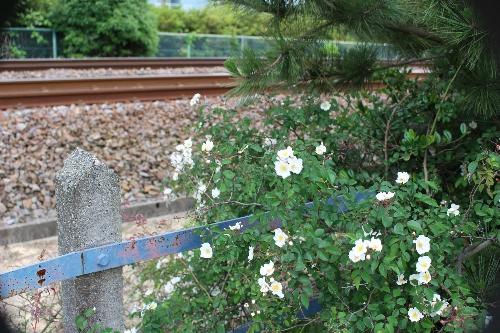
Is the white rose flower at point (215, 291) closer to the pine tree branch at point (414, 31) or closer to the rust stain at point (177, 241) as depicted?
the rust stain at point (177, 241)

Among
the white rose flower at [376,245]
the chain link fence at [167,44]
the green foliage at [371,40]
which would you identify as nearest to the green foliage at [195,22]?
the chain link fence at [167,44]

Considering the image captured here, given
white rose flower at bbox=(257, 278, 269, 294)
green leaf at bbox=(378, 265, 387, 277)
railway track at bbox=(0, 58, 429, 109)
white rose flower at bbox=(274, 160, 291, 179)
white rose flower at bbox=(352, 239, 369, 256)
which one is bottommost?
railway track at bbox=(0, 58, 429, 109)

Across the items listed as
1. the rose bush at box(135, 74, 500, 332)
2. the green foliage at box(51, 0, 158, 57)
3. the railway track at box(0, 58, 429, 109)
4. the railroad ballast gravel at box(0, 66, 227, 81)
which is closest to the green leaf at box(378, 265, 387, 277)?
the rose bush at box(135, 74, 500, 332)

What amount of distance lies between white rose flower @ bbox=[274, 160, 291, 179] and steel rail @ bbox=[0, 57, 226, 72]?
9.46 m

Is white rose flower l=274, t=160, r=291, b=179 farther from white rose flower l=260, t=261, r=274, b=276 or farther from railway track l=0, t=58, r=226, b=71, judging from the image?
railway track l=0, t=58, r=226, b=71

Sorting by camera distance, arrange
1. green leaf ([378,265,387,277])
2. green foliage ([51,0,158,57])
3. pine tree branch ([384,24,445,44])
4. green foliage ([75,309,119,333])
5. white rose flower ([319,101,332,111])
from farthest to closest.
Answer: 1. green foliage ([51,0,158,57])
2. white rose flower ([319,101,332,111])
3. pine tree branch ([384,24,445,44])
4. green foliage ([75,309,119,333])
5. green leaf ([378,265,387,277])

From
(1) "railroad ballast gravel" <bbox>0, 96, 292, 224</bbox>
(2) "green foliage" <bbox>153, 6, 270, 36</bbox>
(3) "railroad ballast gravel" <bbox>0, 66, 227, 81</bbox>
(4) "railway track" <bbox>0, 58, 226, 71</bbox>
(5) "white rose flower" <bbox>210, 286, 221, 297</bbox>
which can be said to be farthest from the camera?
(2) "green foliage" <bbox>153, 6, 270, 36</bbox>

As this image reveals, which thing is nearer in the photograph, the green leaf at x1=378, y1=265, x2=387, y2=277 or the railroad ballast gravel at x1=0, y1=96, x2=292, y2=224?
the green leaf at x1=378, y1=265, x2=387, y2=277

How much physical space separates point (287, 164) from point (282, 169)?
29mm

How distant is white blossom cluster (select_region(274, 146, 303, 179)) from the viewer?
233 cm

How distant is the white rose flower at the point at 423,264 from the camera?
84.3 inches

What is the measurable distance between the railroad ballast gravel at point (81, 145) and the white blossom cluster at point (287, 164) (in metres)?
2.67

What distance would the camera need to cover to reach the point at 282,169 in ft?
7.67

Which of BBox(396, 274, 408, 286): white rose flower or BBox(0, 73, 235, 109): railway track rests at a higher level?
BBox(396, 274, 408, 286): white rose flower
